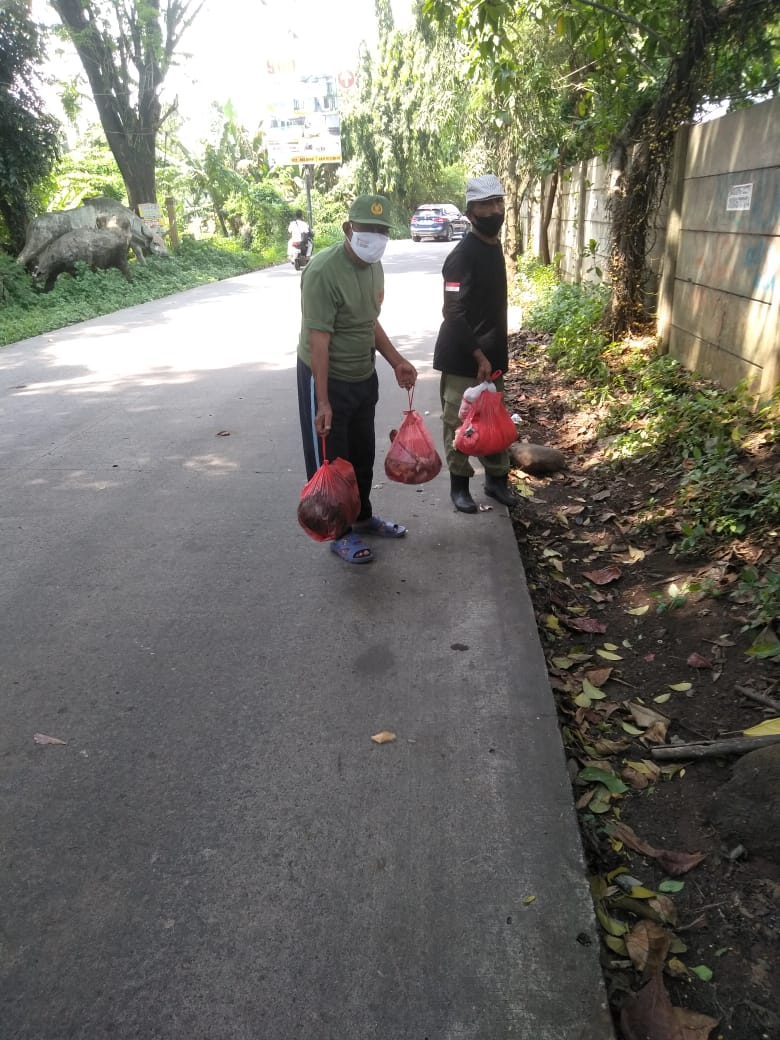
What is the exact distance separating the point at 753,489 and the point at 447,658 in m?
1.93

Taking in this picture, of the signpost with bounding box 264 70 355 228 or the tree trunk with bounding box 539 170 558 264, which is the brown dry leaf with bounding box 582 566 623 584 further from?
the signpost with bounding box 264 70 355 228

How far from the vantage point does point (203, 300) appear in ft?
53.5

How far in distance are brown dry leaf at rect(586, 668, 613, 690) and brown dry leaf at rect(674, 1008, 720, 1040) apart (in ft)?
4.90

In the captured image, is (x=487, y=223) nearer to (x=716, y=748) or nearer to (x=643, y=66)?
(x=716, y=748)

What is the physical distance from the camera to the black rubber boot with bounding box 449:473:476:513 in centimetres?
481

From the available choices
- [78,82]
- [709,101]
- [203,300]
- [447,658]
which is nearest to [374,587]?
[447,658]

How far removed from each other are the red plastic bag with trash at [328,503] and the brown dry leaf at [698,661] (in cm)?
169

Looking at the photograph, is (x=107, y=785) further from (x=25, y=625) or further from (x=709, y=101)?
(x=709, y=101)

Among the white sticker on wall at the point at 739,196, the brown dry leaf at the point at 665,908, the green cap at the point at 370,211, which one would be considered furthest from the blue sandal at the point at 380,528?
the white sticker on wall at the point at 739,196

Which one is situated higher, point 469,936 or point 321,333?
point 321,333

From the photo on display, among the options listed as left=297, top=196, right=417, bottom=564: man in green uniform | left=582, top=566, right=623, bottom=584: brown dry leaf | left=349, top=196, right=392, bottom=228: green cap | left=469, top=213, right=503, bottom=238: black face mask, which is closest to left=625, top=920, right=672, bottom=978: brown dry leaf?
left=582, top=566, right=623, bottom=584: brown dry leaf

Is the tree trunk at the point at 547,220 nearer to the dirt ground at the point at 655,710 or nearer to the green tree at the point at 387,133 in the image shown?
the dirt ground at the point at 655,710

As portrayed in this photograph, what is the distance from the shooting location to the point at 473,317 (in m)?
4.49

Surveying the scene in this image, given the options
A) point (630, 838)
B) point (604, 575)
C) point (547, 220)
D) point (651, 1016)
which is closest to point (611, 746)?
point (630, 838)
